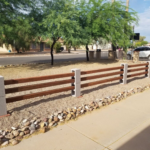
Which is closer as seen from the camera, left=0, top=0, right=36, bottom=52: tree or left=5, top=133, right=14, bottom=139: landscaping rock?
left=5, top=133, right=14, bottom=139: landscaping rock

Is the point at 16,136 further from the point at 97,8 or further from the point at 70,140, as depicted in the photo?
the point at 97,8

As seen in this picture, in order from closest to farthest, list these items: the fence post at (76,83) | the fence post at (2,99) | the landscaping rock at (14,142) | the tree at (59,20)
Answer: the landscaping rock at (14,142), the fence post at (2,99), the fence post at (76,83), the tree at (59,20)

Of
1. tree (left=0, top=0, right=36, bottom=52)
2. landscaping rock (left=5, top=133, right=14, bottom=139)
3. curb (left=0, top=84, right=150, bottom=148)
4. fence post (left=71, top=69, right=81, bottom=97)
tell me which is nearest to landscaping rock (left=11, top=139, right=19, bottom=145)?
curb (left=0, top=84, right=150, bottom=148)

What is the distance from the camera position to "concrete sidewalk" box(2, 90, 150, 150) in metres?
3.19

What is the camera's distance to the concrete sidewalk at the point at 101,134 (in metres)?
3.19

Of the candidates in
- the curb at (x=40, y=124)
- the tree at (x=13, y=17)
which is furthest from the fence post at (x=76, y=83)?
the tree at (x=13, y=17)

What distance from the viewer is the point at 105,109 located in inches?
197

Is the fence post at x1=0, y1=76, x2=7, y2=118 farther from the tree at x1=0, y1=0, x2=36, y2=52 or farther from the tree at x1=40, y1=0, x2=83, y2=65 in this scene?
the tree at x1=40, y1=0, x2=83, y2=65

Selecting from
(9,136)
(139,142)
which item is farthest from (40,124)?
(139,142)

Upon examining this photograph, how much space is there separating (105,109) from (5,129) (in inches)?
109

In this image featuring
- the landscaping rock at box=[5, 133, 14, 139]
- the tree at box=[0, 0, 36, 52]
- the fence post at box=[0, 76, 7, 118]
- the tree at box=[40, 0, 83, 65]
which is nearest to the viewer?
the landscaping rock at box=[5, 133, 14, 139]

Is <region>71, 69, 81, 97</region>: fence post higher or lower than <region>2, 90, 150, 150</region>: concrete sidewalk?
higher

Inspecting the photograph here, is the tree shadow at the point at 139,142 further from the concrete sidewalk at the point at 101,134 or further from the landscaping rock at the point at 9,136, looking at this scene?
the landscaping rock at the point at 9,136

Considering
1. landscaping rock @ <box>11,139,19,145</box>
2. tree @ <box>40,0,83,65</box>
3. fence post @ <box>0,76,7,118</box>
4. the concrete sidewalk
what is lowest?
the concrete sidewalk
